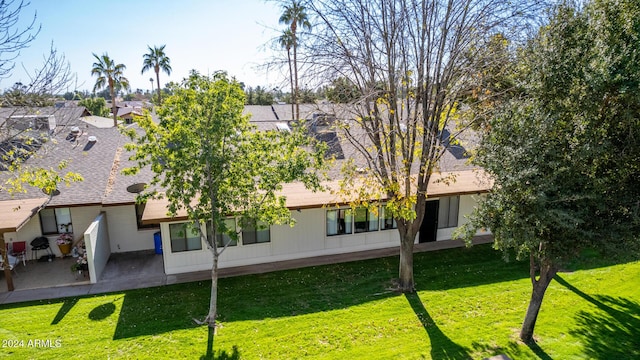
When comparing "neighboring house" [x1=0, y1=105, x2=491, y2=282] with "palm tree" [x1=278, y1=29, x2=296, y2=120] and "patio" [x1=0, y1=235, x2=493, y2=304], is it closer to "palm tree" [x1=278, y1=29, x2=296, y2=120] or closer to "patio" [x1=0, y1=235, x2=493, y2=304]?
"patio" [x1=0, y1=235, x2=493, y2=304]

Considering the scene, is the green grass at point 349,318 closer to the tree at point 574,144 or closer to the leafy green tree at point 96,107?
the tree at point 574,144

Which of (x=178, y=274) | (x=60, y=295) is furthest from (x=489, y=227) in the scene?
(x=60, y=295)

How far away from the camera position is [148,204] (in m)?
12.6

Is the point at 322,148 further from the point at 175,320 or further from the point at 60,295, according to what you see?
the point at 60,295

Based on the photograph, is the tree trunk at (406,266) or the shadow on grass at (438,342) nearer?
the shadow on grass at (438,342)

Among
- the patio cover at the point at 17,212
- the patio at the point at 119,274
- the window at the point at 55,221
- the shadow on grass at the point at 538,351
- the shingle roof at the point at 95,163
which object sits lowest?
the shadow on grass at the point at 538,351

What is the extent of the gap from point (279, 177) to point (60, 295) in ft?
24.9

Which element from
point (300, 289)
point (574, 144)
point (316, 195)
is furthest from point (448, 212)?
point (574, 144)

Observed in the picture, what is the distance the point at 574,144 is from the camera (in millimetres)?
7004

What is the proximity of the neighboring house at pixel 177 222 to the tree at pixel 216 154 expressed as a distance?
2597 mm

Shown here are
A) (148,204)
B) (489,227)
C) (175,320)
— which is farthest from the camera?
(148,204)

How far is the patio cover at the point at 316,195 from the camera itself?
11.5 meters

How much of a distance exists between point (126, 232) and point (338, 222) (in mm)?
8079

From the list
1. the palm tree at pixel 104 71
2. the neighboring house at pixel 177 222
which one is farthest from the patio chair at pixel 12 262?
the palm tree at pixel 104 71
